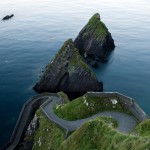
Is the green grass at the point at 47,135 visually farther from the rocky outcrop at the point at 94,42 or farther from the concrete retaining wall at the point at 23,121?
the rocky outcrop at the point at 94,42

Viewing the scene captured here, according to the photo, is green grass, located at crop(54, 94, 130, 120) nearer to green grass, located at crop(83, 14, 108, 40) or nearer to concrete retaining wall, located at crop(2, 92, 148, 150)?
concrete retaining wall, located at crop(2, 92, 148, 150)

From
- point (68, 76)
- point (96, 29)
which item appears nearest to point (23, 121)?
point (68, 76)

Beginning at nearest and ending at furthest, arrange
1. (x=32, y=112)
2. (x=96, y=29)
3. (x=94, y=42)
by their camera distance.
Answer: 1. (x=32, y=112)
2. (x=94, y=42)
3. (x=96, y=29)

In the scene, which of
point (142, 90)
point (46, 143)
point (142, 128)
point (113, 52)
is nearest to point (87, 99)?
point (46, 143)

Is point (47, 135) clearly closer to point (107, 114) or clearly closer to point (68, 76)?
point (107, 114)

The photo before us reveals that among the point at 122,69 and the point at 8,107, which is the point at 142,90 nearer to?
the point at 122,69

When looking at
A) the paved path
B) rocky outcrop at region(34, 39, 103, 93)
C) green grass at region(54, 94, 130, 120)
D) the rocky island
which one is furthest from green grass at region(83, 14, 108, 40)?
the paved path

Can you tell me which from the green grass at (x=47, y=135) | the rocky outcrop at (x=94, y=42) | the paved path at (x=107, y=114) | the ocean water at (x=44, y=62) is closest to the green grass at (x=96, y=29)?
the rocky outcrop at (x=94, y=42)
